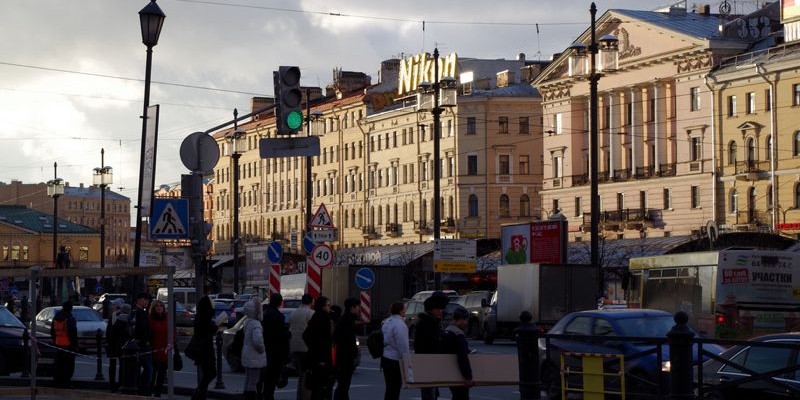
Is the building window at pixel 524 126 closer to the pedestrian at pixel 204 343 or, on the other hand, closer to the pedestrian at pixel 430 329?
the pedestrian at pixel 204 343

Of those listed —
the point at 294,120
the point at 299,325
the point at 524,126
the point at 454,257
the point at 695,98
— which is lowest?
the point at 299,325

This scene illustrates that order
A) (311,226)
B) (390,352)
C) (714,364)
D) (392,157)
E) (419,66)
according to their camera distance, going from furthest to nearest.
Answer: (392,157), (419,66), (311,226), (390,352), (714,364)

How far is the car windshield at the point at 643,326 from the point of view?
23703mm

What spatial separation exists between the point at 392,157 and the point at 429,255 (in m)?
19.3

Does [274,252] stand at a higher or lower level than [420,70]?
lower

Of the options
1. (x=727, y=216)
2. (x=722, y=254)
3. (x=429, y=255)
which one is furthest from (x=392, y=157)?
(x=722, y=254)

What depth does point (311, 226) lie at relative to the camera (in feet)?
119

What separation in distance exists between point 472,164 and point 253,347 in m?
91.5

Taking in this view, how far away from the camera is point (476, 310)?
56.9 metres

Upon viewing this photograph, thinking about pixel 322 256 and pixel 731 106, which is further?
pixel 731 106

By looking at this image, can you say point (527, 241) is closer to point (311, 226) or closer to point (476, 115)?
point (311, 226)

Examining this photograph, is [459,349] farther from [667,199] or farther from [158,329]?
[667,199]

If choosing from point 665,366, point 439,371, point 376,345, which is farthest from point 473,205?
point 665,366

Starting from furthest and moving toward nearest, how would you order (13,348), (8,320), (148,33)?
(8,320) < (13,348) < (148,33)
